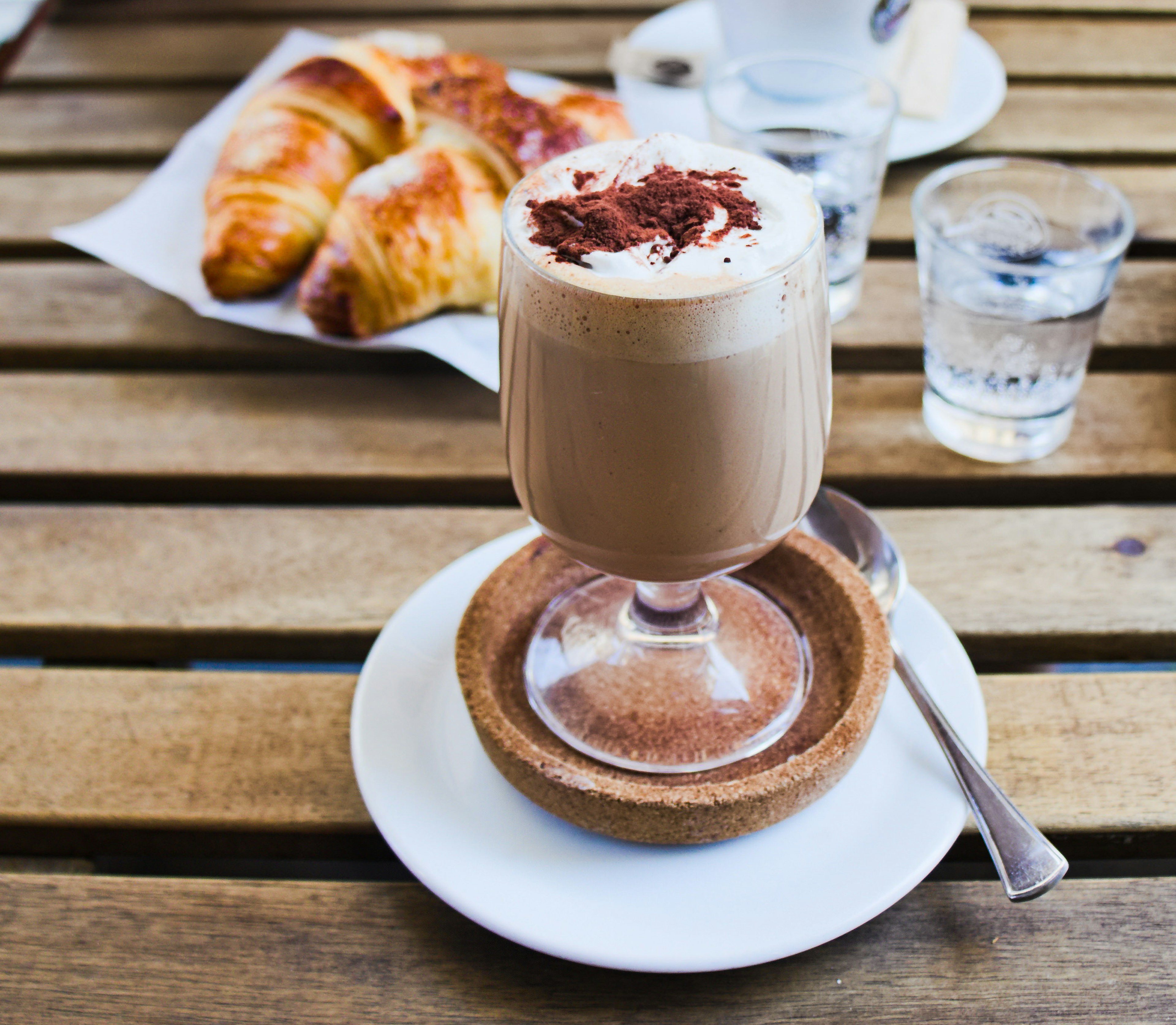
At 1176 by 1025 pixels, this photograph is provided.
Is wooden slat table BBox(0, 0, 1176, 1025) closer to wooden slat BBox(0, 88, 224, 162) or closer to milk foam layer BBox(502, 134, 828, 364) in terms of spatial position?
wooden slat BBox(0, 88, 224, 162)

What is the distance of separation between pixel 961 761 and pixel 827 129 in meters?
0.58

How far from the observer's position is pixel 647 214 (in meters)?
0.44

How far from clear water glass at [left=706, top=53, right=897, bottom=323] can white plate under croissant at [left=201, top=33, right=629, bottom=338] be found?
12 cm

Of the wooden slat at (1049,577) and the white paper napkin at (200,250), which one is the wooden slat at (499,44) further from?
the wooden slat at (1049,577)

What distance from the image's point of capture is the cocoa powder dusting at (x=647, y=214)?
0.42 m

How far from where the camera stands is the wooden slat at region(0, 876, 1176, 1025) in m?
0.41

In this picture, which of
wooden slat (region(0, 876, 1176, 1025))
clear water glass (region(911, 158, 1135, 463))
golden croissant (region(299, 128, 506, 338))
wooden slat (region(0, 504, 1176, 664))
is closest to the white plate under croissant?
golden croissant (region(299, 128, 506, 338))

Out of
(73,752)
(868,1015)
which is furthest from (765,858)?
(73,752)

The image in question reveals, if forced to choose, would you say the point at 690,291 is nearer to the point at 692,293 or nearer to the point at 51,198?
the point at 692,293

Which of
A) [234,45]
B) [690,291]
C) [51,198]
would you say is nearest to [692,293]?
[690,291]

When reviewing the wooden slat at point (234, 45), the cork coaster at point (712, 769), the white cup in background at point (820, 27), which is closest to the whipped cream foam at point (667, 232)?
the cork coaster at point (712, 769)

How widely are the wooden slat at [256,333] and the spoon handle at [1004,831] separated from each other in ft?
1.23

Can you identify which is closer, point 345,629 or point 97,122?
point 345,629

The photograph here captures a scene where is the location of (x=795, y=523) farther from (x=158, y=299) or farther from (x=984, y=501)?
(x=158, y=299)
